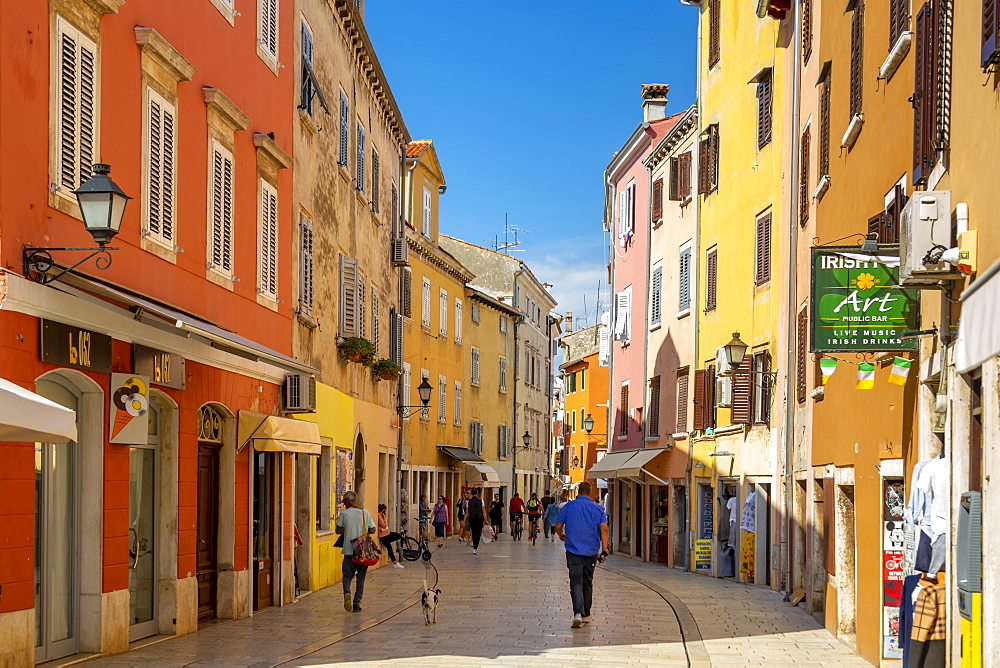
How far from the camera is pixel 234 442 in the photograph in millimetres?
17156

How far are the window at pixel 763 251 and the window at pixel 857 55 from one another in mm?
10789

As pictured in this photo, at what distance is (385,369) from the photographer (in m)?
29.0

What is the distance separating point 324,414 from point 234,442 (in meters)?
5.30

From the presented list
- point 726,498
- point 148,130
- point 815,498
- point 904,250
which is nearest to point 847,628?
point 815,498

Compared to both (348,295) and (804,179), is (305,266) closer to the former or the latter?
(348,295)

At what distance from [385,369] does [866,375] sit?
1761 centimetres

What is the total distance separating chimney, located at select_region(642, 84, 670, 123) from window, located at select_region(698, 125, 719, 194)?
1105 centimetres

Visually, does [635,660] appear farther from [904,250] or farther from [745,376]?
[745,376]

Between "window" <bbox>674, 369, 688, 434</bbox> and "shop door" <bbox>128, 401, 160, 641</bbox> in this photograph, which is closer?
"shop door" <bbox>128, 401, 160, 641</bbox>

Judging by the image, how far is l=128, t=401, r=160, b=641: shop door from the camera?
14.1 meters

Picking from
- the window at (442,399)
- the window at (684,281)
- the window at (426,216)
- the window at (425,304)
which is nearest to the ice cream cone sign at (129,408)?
the window at (684,281)

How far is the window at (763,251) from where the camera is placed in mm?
25734

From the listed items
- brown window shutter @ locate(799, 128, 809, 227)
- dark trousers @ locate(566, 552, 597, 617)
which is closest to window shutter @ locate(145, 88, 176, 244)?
dark trousers @ locate(566, 552, 597, 617)

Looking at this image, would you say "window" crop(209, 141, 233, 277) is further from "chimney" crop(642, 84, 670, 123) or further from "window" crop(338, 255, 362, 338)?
"chimney" crop(642, 84, 670, 123)
